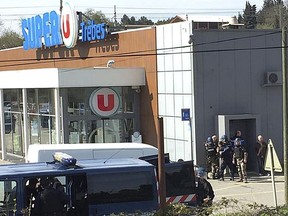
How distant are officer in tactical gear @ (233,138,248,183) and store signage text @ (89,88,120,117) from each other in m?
6.54

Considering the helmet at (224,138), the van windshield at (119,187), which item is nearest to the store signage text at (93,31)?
the helmet at (224,138)

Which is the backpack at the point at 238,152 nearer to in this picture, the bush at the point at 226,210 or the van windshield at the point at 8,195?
the van windshield at the point at 8,195

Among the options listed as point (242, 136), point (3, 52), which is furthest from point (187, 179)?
point (3, 52)

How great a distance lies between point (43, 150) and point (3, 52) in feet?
90.0

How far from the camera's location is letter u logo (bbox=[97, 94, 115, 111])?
2475 cm

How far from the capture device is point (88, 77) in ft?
79.7

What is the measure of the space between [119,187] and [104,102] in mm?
14912

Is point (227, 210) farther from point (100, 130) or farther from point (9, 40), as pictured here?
point (9, 40)

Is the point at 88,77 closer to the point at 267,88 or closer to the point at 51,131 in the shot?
the point at 51,131

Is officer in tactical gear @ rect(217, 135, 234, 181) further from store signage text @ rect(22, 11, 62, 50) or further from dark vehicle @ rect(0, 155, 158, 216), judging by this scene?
store signage text @ rect(22, 11, 62, 50)

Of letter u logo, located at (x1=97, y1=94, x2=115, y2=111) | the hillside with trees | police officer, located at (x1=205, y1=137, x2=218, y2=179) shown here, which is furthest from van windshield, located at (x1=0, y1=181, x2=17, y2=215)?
the hillside with trees

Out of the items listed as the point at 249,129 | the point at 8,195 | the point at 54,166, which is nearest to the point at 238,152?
the point at 249,129

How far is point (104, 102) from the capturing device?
2475cm

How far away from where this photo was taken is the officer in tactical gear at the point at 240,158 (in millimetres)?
20188
